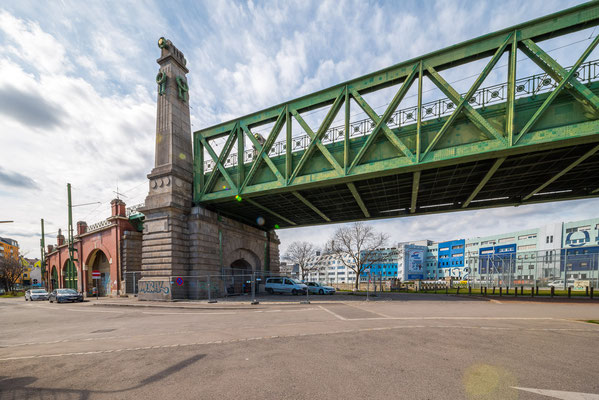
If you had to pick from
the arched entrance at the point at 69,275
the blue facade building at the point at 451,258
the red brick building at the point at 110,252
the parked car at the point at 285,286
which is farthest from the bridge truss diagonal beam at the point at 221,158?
the blue facade building at the point at 451,258

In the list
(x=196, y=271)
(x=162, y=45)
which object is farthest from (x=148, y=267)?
(x=162, y=45)

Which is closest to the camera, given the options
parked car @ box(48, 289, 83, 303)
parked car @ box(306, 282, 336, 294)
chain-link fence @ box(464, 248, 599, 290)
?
chain-link fence @ box(464, 248, 599, 290)

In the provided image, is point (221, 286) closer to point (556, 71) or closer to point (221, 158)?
point (221, 158)

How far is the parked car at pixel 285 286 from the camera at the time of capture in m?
22.8

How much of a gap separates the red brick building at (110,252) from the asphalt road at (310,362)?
19.7 m

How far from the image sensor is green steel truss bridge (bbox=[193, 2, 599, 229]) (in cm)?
1227

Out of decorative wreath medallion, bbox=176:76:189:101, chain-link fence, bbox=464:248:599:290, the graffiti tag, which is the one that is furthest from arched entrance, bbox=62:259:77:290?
chain-link fence, bbox=464:248:599:290

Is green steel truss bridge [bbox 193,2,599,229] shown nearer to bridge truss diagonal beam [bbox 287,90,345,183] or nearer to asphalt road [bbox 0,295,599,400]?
bridge truss diagonal beam [bbox 287,90,345,183]

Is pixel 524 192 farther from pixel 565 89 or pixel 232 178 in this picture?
pixel 232 178

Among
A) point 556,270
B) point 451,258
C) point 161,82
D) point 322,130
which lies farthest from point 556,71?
point 451,258

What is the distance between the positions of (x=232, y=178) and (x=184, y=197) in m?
4.09

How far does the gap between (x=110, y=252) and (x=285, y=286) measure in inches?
801

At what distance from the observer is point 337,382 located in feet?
14.7

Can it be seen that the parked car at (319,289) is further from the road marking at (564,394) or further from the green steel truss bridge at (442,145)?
the road marking at (564,394)
